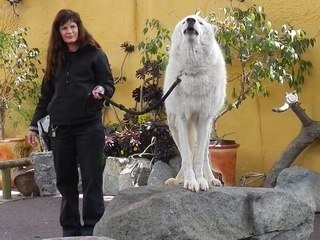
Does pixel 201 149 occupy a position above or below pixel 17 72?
below

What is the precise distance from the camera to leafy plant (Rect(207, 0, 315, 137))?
23.7ft

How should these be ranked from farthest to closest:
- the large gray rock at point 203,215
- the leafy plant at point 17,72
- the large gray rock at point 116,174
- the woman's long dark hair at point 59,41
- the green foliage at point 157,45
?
the leafy plant at point 17,72, the large gray rock at point 116,174, the green foliage at point 157,45, the woman's long dark hair at point 59,41, the large gray rock at point 203,215

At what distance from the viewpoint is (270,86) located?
7.79m

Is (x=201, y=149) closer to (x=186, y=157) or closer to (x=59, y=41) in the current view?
(x=186, y=157)

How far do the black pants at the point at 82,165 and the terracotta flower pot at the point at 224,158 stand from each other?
Result: 8.51 feet

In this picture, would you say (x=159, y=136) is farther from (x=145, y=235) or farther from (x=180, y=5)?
(x=145, y=235)

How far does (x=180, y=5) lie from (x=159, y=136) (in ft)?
6.01

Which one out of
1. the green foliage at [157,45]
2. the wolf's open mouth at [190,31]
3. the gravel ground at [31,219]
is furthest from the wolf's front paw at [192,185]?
the green foliage at [157,45]

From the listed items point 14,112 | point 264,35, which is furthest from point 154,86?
point 14,112

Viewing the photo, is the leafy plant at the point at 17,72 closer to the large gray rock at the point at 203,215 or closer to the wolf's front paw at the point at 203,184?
the large gray rock at the point at 203,215

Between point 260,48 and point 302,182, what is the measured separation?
154 centimetres

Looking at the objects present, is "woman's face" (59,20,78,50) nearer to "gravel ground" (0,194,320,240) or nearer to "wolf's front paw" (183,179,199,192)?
"wolf's front paw" (183,179,199,192)

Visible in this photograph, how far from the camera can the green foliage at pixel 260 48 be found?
23.7 feet

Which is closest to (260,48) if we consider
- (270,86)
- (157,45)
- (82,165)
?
(270,86)
